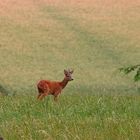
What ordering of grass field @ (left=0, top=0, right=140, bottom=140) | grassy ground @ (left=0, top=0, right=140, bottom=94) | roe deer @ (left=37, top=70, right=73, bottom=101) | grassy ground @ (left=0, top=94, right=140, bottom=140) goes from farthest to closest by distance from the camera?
grassy ground @ (left=0, top=0, right=140, bottom=94) < grass field @ (left=0, top=0, right=140, bottom=140) < roe deer @ (left=37, top=70, right=73, bottom=101) < grassy ground @ (left=0, top=94, right=140, bottom=140)

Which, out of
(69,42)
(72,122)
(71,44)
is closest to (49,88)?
(72,122)

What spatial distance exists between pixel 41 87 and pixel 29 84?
23.3 feet

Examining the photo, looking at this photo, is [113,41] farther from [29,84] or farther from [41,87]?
[41,87]

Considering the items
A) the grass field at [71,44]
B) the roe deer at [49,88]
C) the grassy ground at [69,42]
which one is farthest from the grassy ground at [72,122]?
the grassy ground at [69,42]

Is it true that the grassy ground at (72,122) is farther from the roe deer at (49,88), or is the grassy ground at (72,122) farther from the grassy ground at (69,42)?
the grassy ground at (69,42)

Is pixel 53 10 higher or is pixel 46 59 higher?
pixel 53 10

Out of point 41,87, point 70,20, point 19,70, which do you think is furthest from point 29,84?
point 70,20

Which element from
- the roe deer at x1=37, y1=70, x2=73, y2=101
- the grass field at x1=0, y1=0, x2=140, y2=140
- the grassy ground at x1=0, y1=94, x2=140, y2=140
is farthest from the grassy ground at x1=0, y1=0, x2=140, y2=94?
the grassy ground at x1=0, y1=94, x2=140, y2=140

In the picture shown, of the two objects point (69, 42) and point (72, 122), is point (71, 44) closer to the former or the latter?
point (69, 42)

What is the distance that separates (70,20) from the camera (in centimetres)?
3844

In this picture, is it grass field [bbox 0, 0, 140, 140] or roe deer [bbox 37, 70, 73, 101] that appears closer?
roe deer [bbox 37, 70, 73, 101]

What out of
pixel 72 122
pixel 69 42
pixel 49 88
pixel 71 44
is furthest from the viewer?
pixel 69 42

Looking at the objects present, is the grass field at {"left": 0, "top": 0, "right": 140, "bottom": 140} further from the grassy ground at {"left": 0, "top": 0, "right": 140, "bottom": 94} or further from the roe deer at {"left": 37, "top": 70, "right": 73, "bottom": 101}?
the roe deer at {"left": 37, "top": 70, "right": 73, "bottom": 101}

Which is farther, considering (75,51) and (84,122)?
(75,51)
